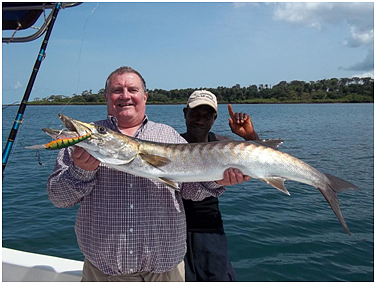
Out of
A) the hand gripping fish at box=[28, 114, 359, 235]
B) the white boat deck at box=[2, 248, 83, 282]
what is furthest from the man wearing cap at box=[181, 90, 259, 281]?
the white boat deck at box=[2, 248, 83, 282]

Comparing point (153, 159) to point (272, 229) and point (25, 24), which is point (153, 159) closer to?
point (25, 24)

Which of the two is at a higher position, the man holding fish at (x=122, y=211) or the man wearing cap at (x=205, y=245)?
the man holding fish at (x=122, y=211)

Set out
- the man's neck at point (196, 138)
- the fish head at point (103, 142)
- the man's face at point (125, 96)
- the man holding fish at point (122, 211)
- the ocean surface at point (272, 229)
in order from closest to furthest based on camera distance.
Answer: the fish head at point (103, 142), the man holding fish at point (122, 211), the man's face at point (125, 96), the man's neck at point (196, 138), the ocean surface at point (272, 229)

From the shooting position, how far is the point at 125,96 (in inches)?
122

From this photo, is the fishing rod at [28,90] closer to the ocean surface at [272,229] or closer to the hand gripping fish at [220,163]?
the ocean surface at [272,229]

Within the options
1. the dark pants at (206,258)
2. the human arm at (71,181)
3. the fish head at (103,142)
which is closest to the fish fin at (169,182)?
the fish head at (103,142)

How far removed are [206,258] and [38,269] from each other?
7.20 feet

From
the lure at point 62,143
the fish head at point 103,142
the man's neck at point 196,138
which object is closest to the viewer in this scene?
the lure at point 62,143

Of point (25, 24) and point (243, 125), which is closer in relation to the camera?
point (25, 24)

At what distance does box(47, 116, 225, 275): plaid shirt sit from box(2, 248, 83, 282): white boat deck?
1516mm

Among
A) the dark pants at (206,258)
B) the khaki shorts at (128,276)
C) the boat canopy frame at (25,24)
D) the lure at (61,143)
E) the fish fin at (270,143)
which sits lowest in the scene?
the dark pants at (206,258)

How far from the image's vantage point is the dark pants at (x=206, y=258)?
3752mm

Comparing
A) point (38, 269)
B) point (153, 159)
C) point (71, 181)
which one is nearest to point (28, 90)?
point (71, 181)

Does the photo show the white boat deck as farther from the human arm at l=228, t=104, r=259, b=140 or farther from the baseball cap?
the human arm at l=228, t=104, r=259, b=140
